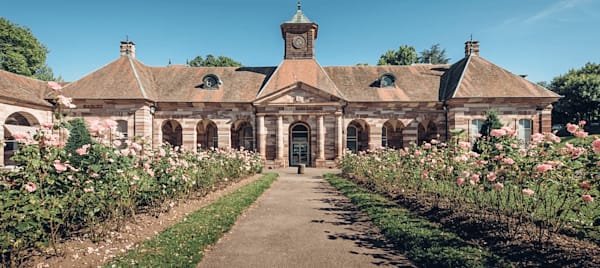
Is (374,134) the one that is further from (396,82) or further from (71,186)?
(71,186)

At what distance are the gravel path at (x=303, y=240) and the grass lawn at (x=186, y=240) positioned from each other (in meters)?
0.21

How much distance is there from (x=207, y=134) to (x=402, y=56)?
36.3 meters

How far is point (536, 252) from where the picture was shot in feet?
15.6

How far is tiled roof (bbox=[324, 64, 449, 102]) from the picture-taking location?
23812mm

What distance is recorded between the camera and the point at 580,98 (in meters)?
35.3

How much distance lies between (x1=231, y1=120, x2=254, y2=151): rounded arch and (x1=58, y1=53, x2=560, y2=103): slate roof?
255cm

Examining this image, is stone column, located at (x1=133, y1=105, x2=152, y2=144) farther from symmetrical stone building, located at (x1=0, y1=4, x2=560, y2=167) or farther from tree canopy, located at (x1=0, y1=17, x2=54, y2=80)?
tree canopy, located at (x1=0, y1=17, x2=54, y2=80)

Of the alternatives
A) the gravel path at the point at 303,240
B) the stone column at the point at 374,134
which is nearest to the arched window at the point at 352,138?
the stone column at the point at 374,134

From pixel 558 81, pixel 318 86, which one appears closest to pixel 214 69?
pixel 318 86

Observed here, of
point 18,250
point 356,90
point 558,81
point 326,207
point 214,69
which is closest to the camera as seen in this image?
point 18,250

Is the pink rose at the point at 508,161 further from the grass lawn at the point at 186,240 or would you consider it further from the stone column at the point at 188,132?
the stone column at the point at 188,132

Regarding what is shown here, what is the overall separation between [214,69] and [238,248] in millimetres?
23836

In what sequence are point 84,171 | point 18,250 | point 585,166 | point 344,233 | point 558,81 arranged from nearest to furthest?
1. point 18,250
2. point 585,166
3. point 84,171
4. point 344,233
5. point 558,81

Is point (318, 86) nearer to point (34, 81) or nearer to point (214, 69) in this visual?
point (214, 69)
